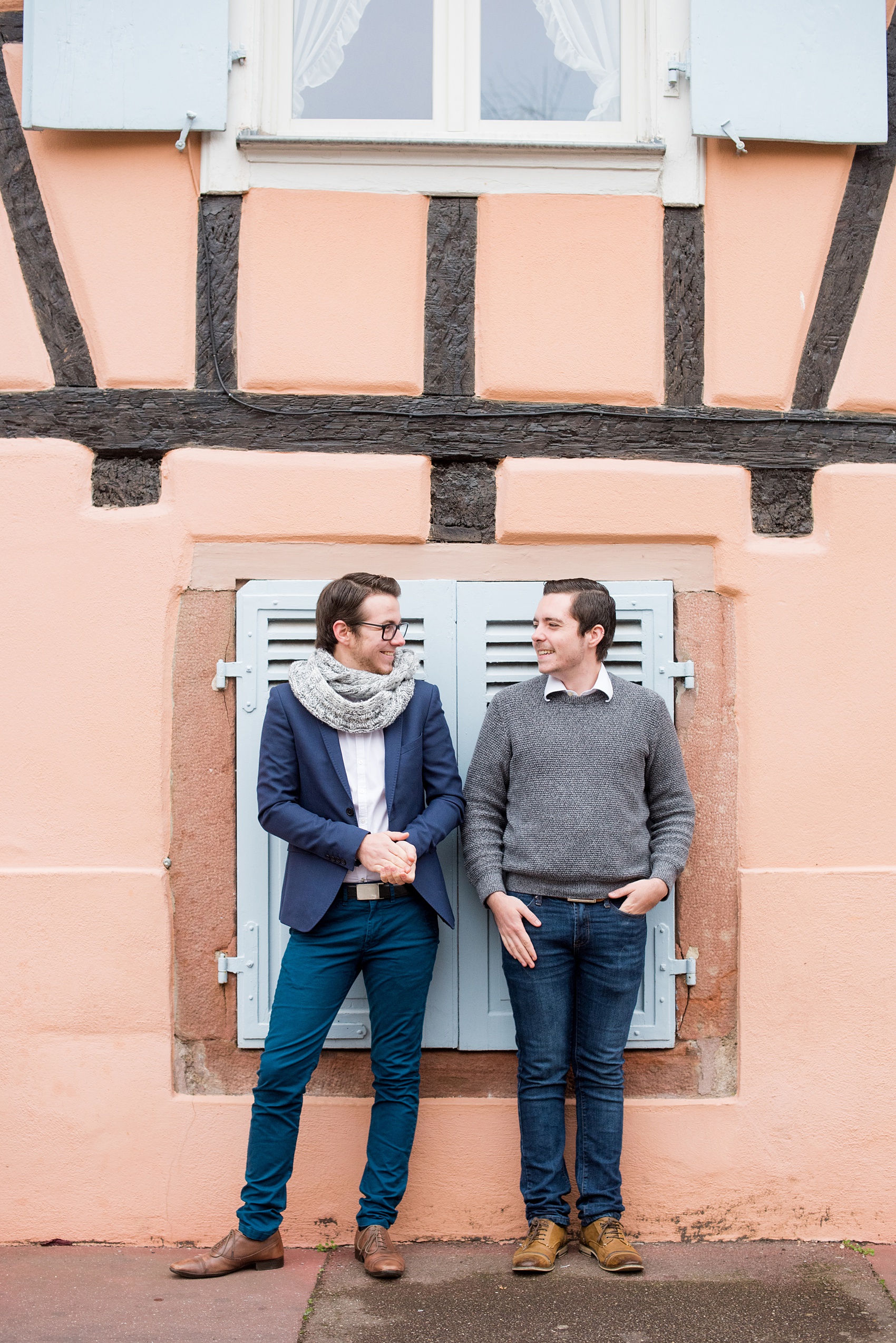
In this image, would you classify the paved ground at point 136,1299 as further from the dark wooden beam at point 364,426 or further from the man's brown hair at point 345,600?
the dark wooden beam at point 364,426

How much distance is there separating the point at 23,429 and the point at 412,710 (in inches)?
61.6

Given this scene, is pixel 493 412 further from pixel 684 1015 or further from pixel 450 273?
pixel 684 1015

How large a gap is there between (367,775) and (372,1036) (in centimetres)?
78

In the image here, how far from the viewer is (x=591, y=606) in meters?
3.16

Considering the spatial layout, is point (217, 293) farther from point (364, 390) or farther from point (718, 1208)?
point (718, 1208)

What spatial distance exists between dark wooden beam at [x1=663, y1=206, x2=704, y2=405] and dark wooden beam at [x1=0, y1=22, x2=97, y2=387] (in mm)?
1862

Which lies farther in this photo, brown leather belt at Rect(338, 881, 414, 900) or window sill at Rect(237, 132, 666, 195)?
window sill at Rect(237, 132, 666, 195)

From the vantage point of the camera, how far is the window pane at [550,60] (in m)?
3.65

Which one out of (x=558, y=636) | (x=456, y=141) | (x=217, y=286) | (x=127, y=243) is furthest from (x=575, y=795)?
(x=127, y=243)

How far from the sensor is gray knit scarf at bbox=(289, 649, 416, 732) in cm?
304

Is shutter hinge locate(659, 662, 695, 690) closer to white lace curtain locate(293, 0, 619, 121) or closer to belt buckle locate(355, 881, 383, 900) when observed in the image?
belt buckle locate(355, 881, 383, 900)

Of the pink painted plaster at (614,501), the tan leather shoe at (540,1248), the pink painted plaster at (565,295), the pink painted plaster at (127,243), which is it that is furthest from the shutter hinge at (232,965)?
the pink painted plaster at (565,295)

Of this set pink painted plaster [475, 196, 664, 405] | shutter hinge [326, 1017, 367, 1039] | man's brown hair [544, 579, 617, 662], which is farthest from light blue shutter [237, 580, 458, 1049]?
pink painted plaster [475, 196, 664, 405]

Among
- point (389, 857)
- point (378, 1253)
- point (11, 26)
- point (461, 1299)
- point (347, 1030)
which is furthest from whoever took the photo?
point (11, 26)
